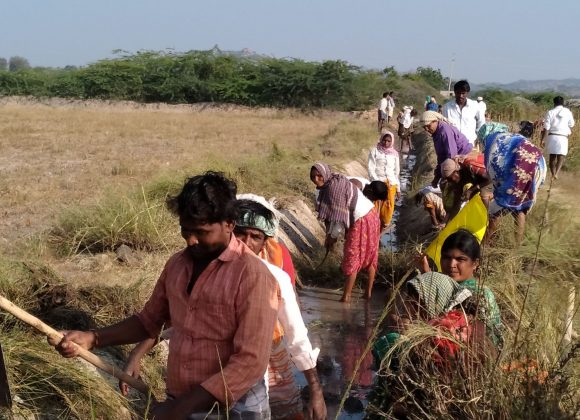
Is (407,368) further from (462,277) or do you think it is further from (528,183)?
(528,183)

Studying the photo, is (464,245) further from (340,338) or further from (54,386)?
(340,338)

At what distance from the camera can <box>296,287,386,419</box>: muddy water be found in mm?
5173

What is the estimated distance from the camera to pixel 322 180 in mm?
6934

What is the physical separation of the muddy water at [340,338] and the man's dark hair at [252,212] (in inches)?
75.6

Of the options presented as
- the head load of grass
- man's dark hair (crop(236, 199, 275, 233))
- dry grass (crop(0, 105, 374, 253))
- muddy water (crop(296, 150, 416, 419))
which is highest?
man's dark hair (crop(236, 199, 275, 233))

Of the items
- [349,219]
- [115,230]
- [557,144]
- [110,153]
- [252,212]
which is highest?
[252,212]

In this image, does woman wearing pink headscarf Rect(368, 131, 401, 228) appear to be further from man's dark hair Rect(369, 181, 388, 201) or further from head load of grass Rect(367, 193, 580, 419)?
head load of grass Rect(367, 193, 580, 419)

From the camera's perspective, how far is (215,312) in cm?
241

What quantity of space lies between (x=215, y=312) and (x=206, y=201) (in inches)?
15.0

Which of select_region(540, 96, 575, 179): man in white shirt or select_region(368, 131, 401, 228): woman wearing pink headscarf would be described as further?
select_region(540, 96, 575, 179): man in white shirt

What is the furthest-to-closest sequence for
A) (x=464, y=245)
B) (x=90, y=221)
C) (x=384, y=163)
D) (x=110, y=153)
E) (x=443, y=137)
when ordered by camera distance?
(x=110, y=153) < (x=384, y=163) < (x=443, y=137) < (x=90, y=221) < (x=464, y=245)

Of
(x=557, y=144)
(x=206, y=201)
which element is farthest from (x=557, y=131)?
(x=206, y=201)

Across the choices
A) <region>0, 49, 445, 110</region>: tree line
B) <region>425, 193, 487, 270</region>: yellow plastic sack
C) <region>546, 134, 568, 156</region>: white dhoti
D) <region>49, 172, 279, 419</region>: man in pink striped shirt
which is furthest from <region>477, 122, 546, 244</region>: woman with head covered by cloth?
<region>0, 49, 445, 110</region>: tree line

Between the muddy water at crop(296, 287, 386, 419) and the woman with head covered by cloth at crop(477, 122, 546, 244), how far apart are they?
153 cm
